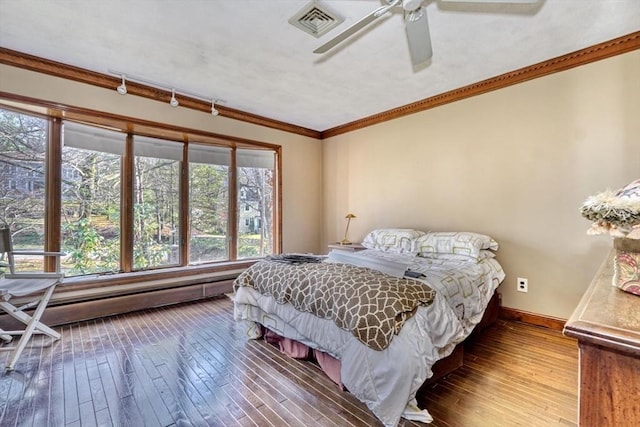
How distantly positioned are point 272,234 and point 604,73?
170 inches

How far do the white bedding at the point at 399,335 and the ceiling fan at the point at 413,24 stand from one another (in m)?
1.73

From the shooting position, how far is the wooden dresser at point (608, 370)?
653 millimetres

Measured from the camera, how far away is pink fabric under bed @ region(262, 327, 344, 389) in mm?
1969

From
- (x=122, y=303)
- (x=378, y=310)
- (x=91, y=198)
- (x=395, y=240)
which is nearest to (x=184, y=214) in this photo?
(x=91, y=198)

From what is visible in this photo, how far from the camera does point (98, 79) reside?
309cm

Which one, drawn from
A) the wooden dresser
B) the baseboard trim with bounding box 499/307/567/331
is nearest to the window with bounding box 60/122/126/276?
the wooden dresser

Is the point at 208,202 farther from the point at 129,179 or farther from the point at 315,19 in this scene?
the point at 315,19

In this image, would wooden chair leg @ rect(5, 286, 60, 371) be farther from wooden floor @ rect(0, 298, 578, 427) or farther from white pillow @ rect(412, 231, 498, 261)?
white pillow @ rect(412, 231, 498, 261)

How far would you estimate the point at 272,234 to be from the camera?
4.78 metres

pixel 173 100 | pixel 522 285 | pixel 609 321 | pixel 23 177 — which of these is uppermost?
pixel 173 100

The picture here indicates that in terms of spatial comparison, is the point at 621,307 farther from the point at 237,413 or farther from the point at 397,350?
the point at 237,413

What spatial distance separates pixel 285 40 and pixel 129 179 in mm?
2636

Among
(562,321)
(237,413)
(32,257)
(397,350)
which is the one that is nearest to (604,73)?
(562,321)

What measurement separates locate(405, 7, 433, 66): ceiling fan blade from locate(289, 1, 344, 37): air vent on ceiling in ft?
1.84
